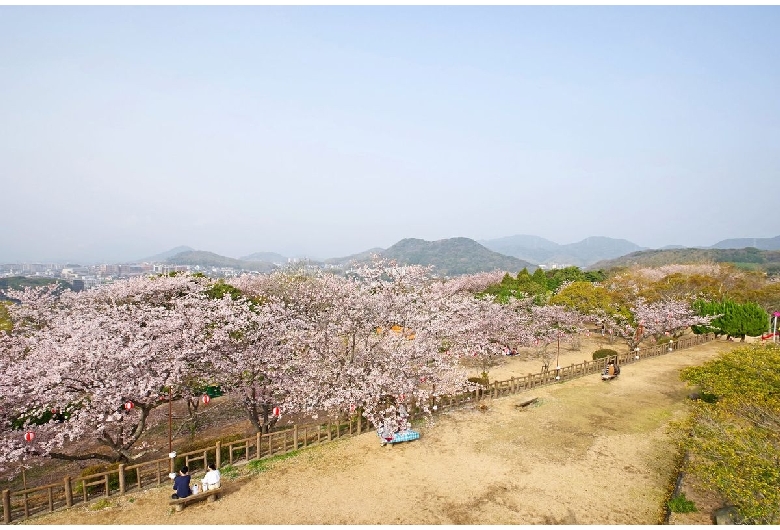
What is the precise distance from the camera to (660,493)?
1396 cm

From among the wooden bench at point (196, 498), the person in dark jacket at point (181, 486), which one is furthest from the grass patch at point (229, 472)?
the person in dark jacket at point (181, 486)

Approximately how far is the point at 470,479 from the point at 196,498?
967 centimetres

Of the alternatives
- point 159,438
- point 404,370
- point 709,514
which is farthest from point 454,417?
point 159,438

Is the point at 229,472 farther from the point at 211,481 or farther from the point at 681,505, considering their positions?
the point at 681,505

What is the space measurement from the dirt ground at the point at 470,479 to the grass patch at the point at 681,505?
47cm

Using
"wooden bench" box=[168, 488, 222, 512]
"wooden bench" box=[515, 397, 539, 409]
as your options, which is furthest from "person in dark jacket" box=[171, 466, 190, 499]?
"wooden bench" box=[515, 397, 539, 409]

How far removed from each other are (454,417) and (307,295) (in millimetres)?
11187

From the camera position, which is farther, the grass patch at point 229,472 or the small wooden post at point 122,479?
the grass patch at point 229,472

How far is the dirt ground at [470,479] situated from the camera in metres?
12.7

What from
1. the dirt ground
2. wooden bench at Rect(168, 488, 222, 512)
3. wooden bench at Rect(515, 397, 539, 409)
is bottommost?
wooden bench at Rect(515, 397, 539, 409)

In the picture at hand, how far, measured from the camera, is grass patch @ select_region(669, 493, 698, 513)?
12.6m

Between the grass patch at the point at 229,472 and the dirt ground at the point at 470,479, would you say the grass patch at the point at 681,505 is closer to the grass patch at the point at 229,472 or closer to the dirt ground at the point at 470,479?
the dirt ground at the point at 470,479

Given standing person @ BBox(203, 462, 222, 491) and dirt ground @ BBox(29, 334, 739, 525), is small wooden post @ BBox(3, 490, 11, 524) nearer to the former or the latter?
dirt ground @ BBox(29, 334, 739, 525)

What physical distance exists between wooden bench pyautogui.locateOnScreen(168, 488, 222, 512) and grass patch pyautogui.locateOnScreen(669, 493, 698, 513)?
1503 centimetres
